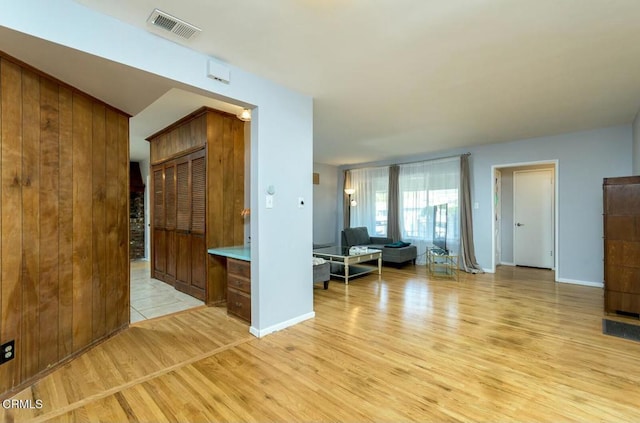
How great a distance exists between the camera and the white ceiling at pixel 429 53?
70.2 inches

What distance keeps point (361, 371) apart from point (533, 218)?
596 cm

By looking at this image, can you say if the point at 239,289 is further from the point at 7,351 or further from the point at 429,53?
the point at 429,53

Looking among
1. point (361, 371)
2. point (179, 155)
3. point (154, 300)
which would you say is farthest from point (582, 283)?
point (179, 155)

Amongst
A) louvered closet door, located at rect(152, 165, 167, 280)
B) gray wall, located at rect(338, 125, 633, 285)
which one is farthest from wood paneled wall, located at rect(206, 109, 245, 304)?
gray wall, located at rect(338, 125, 633, 285)

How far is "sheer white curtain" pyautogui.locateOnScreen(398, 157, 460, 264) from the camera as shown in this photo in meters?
6.00

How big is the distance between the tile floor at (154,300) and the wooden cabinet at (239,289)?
0.74 m

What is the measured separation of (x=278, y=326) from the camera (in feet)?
9.36

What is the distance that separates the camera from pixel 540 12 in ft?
5.94

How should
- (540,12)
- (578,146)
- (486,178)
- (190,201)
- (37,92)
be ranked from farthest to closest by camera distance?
(486,178)
(578,146)
(190,201)
(37,92)
(540,12)

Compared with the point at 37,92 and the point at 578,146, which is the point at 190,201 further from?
the point at 578,146

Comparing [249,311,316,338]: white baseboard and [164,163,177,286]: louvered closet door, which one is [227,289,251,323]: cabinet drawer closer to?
[249,311,316,338]: white baseboard

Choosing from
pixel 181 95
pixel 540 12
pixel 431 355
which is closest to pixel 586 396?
pixel 431 355

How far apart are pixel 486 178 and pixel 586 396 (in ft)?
14.7

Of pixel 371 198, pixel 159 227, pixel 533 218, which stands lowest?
pixel 159 227
